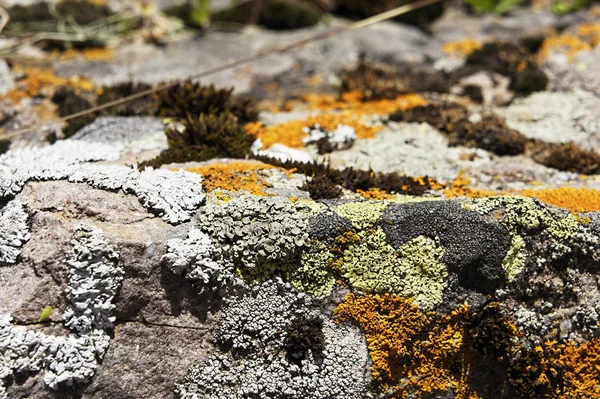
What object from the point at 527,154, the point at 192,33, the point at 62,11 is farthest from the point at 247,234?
the point at 62,11

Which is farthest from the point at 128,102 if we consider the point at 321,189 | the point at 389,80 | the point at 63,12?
the point at 389,80

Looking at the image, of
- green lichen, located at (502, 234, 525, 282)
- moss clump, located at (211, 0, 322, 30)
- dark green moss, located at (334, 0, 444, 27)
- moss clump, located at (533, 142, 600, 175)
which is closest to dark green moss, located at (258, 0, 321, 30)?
moss clump, located at (211, 0, 322, 30)

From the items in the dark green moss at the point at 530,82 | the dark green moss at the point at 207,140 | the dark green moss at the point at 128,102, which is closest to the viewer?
the dark green moss at the point at 207,140

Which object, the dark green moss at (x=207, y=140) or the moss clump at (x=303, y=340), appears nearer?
the moss clump at (x=303, y=340)

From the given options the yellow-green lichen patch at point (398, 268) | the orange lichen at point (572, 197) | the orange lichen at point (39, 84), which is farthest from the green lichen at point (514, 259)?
the orange lichen at point (39, 84)

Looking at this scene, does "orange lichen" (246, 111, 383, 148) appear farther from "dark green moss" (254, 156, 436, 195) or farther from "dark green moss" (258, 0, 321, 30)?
"dark green moss" (258, 0, 321, 30)

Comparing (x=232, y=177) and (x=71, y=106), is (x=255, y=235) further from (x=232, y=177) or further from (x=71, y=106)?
(x=71, y=106)

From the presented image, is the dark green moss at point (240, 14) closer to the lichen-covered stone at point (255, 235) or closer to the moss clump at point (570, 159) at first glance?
the moss clump at point (570, 159)
